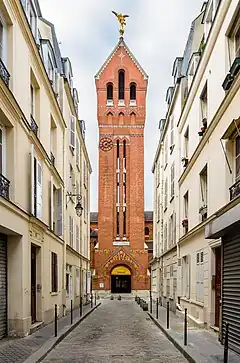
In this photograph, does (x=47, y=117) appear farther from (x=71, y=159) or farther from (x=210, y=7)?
(x=71, y=159)

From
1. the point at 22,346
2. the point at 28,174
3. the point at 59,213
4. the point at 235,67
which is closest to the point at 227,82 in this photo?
the point at 235,67

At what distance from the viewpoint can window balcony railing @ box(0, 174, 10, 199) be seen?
12.6 m

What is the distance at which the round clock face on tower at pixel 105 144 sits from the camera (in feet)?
193

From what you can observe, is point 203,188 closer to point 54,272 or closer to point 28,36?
point 54,272

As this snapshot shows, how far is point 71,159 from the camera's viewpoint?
27.8 m

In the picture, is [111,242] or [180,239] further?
[111,242]

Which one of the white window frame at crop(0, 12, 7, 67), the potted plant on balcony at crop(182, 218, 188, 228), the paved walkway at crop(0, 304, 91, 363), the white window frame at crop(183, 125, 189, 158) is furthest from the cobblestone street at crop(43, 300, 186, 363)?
the white window frame at crop(183, 125, 189, 158)

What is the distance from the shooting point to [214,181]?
602 inches

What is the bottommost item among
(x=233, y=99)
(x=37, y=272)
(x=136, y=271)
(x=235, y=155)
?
(x=136, y=271)

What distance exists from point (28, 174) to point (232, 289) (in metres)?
6.67

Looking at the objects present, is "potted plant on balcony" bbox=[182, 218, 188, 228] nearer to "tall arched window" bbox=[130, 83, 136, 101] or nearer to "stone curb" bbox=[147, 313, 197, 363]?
"stone curb" bbox=[147, 313, 197, 363]

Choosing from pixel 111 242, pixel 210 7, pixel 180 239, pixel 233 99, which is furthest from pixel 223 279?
pixel 111 242

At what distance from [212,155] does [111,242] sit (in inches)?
1741

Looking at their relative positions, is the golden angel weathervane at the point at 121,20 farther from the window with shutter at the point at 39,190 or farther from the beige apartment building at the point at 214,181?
the window with shutter at the point at 39,190
